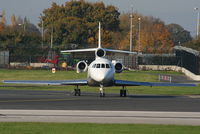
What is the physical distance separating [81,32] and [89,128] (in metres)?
106

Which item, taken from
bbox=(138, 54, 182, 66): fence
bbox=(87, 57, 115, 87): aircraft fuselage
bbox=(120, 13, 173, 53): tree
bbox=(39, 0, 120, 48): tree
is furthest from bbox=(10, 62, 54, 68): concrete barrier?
bbox=(87, 57, 115, 87): aircraft fuselage

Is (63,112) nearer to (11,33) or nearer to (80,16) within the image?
(11,33)

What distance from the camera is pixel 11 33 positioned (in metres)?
116

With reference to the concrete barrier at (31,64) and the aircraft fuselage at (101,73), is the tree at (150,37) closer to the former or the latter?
the concrete barrier at (31,64)

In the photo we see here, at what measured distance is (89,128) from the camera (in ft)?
66.2

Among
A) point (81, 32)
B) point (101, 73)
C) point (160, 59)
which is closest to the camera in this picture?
point (101, 73)

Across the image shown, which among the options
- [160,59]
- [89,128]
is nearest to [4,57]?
[160,59]

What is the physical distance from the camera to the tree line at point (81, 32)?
115562 millimetres

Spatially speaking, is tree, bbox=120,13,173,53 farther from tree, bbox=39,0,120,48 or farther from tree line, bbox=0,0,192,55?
tree, bbox=39,0,120,48

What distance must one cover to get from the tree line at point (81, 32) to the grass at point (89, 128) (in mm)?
83797

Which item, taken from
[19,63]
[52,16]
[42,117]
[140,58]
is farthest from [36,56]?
[42,117]

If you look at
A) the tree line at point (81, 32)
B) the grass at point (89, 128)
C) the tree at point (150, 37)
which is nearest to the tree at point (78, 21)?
the tree line at point (81, 32)

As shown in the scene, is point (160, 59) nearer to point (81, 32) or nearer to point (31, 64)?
point (31, 64)

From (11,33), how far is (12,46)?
1071 centimetres
